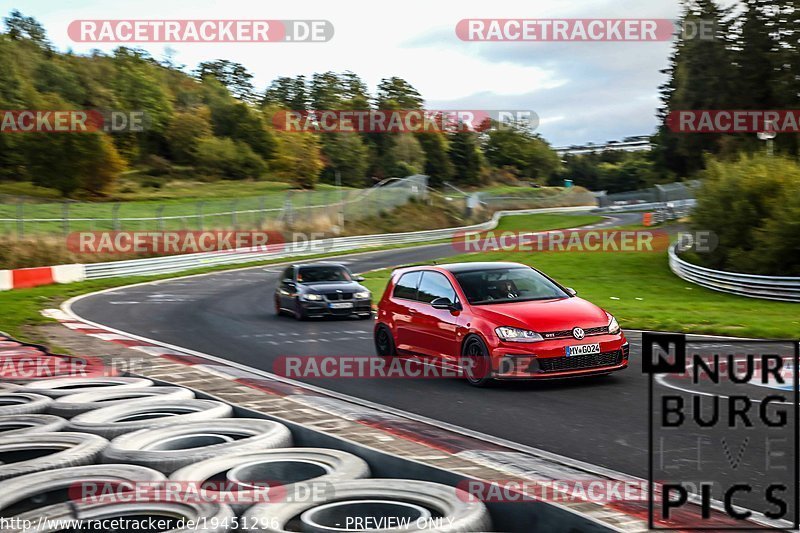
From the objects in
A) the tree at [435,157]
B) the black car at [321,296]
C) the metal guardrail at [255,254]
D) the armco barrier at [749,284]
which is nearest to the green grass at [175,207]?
the metal guardrail at [255,254]

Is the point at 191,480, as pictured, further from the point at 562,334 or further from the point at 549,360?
the point at 562,334

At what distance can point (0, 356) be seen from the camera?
41.4ft

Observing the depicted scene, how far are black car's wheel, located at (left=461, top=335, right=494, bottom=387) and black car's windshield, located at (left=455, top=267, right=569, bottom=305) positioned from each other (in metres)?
0.61

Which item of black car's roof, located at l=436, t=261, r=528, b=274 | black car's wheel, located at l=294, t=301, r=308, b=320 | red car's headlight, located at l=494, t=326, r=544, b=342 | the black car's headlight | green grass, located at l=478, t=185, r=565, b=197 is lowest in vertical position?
black car's wheel, located at l=294, t=301, r=308, b=320

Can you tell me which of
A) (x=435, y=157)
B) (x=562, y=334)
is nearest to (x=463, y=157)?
(x=435, y=157)

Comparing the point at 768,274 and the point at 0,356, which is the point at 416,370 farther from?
the point at 768,274

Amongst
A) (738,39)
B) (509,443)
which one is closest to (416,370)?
(509,443)

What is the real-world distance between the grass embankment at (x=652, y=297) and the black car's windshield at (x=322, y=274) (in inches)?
211

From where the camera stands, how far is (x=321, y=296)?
2059 centimetres

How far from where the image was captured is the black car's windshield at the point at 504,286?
38.0 feet

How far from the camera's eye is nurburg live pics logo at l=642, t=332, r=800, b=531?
16.9 ft

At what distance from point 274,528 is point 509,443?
135 inches

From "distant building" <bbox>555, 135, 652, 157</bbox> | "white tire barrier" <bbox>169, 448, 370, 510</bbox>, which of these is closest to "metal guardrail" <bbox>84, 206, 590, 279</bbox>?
"white tire barrier" <bbox>169, 448, 370, 510</bbox>

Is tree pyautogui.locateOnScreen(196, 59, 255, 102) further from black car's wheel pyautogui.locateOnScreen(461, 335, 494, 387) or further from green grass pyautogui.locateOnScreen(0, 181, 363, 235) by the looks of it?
black car's wheel pyautogui.locateOnScreen(461, 335, 494, 387)
